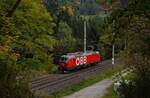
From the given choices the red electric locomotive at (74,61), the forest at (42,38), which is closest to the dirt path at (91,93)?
the forest at (42,38)

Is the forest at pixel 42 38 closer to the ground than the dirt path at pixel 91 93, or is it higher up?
higher up

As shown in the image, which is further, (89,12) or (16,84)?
(89,12)

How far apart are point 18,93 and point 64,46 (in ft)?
223

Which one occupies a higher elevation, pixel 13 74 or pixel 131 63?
pixel 13 74

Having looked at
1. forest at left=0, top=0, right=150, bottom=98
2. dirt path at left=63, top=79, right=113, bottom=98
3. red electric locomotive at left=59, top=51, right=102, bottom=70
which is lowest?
red electric locomotive at left=59, top=51, right=102, bottom=70

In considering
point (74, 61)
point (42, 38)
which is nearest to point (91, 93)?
point (42, 38)

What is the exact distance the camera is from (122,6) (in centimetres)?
1246

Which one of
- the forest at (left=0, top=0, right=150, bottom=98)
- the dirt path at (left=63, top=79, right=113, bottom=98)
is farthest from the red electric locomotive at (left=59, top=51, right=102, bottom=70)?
the forest at (left=0, top=0, right=150, bottom=98)

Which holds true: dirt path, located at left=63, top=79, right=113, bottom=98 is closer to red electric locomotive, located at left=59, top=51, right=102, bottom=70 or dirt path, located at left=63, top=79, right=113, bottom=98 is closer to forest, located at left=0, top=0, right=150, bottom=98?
forest, located at left=0, top=0, right=150, bottom=98

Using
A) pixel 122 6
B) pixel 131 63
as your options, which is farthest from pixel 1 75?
pixel 131 63

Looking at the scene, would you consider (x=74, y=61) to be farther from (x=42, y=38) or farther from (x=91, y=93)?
(x=42, y=38)

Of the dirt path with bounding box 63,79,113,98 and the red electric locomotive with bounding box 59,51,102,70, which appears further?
the red electric locomotive with bounding box 59,51,102,70

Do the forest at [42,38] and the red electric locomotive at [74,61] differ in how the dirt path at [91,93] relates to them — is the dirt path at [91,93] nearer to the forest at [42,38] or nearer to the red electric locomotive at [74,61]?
the forest at [42,38]

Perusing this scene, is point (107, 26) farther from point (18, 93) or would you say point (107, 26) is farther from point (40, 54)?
point (40, 54)
